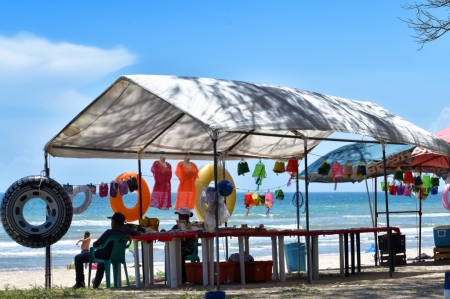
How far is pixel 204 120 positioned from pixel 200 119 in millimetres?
44

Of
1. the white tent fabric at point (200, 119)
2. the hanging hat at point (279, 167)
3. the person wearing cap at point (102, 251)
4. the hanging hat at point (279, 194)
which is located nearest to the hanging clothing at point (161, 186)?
the white tent fabric at point (200, 119)

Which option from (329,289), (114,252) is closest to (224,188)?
(329,289)

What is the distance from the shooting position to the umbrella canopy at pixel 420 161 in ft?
29.6

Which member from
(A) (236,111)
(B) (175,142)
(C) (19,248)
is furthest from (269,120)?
(C) (19,248)

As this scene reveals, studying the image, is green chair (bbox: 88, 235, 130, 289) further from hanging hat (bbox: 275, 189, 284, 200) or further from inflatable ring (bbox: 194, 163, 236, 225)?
hanging hat (bbox: 275, 189, 284, 200)

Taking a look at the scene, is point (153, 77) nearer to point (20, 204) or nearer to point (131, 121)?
point (131, 121)

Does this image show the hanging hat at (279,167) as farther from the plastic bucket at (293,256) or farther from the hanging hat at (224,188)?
the hanging hat at (224,188)

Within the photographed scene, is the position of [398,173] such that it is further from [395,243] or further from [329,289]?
[329,289]

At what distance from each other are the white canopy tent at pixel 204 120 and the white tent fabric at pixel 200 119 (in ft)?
0.04

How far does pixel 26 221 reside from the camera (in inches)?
278

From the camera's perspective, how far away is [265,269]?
275 inches

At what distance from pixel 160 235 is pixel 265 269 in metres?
1.46

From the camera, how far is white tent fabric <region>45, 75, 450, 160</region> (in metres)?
6.04

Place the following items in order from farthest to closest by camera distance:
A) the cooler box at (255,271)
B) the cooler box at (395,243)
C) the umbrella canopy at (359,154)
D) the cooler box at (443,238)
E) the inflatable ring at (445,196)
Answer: the inflatable ring at (445,196)
the cooler box at (395,243)
the cooler box at (443,238)
the umbrella canopy at (359,154)
the cooler box at (255,271)
